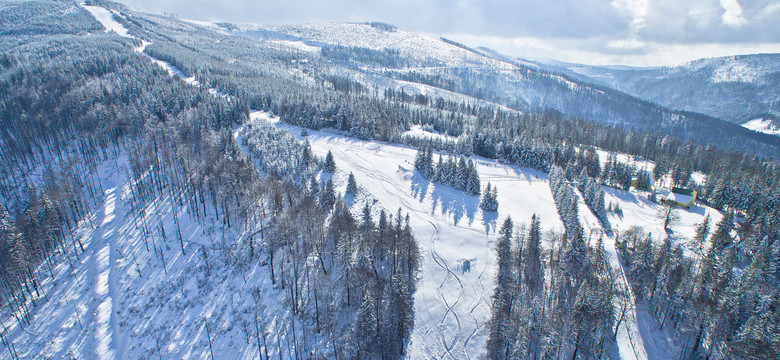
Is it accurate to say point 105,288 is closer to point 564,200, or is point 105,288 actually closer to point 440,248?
point 440,248

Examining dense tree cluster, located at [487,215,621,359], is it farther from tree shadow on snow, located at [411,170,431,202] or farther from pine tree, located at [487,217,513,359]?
tree shadow on snow, located at [411,170,431,202]

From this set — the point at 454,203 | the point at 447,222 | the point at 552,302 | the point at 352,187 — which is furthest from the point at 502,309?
the point at 352,187

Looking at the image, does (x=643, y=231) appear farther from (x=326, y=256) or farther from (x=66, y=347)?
(x=66, y=347)

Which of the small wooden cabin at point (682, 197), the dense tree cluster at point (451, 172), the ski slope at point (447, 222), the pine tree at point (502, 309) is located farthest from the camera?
the dense tree cluster at point (451, 172)

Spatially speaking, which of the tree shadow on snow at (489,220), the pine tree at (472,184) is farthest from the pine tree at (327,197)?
the pine tree at (472,184)

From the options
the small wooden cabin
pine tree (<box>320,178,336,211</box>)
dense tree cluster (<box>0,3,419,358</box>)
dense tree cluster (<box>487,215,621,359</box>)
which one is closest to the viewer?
dense tree cluster (<box>487,215,621,359</box>)

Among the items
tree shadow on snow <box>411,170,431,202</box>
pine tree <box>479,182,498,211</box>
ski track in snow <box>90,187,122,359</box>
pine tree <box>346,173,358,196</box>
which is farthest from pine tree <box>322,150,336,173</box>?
ski track in snow <box>90,187,122,359</box>

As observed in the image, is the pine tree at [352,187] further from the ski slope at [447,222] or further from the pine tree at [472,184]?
the pine tree at [472,184]

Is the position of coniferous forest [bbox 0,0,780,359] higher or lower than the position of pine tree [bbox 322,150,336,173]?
lower

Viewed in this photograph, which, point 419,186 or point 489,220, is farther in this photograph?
point 419,186
